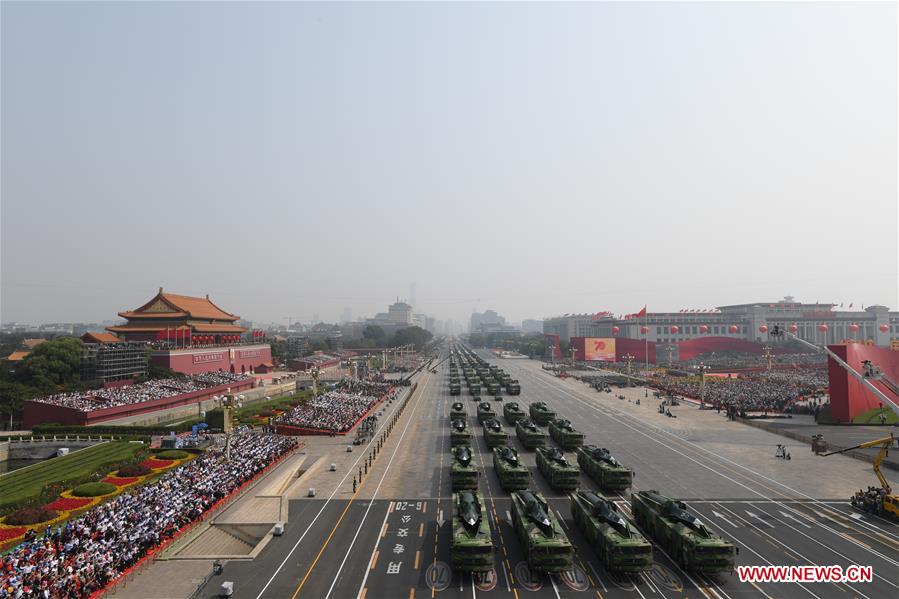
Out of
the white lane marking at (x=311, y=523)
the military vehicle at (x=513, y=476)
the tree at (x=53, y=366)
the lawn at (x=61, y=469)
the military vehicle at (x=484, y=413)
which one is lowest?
the lawn at (x=61, y=469)

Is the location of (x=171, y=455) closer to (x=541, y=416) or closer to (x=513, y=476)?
(x=513, y=476)

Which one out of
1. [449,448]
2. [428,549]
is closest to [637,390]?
[449,448]

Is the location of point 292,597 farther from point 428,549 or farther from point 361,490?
point 361,490

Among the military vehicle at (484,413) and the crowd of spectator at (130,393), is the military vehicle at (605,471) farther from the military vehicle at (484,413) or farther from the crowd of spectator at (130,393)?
the crowd of spectator at (130,393)

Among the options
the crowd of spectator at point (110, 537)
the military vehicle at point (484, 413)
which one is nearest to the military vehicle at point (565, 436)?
the military vehicle at point (484, 413)

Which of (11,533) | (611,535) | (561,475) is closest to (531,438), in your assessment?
(561,475)

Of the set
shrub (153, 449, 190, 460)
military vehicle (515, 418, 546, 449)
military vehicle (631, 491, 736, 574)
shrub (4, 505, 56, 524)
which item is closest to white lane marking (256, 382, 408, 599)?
military vehicle (515, 418, 546, 449)
